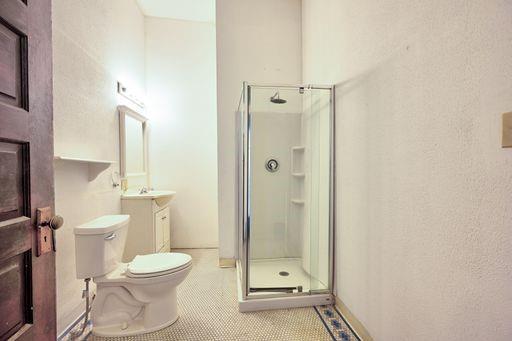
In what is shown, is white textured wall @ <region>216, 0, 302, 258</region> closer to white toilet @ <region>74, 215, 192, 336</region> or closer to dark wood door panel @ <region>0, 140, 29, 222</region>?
white toilet @ <region>74, 215, 192, 336</region>

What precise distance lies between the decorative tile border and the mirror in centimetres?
228

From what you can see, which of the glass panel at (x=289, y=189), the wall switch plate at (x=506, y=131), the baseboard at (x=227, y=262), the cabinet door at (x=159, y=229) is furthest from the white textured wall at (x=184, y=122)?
the wall switch plate at (x=506, y=131)

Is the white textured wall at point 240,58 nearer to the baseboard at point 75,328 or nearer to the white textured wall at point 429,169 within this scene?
the white textured wall at point 429,169

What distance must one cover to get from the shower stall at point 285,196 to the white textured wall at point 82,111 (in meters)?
1.23

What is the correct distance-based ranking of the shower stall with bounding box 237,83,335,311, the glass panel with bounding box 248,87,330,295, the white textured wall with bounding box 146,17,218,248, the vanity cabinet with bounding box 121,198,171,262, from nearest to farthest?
the shower stall with bounding box 237,83,335,311 < the glass panel with bounding box 248,87,330,295 < the vanity cabinet with bounding box 121,198,171,262 < the white textured wall with bounding box 146,17,218,248

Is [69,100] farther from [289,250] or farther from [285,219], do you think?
[289,250]

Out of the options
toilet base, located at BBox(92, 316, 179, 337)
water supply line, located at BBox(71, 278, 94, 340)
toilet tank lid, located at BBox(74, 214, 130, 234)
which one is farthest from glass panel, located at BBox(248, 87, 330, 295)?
water supply line, located at BBox(71, 278, 94, 340)

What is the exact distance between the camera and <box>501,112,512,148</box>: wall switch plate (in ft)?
2.35

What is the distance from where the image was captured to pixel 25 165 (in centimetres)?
68

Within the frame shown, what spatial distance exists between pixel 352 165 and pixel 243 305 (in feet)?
4.36

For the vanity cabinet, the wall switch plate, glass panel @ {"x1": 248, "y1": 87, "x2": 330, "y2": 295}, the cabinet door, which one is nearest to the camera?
the wall switch plate

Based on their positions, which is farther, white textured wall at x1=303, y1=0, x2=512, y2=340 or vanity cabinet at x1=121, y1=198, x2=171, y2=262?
vanity cabinet at x1=121, y1=198, x2=171, y2=262

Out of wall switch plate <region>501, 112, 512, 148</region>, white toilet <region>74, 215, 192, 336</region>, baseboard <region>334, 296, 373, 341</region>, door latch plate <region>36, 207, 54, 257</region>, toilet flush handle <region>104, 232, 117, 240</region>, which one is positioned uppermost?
wall switch plate <region>501, 112, 512, 148</region>

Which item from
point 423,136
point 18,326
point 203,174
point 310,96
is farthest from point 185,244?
point 423,136
